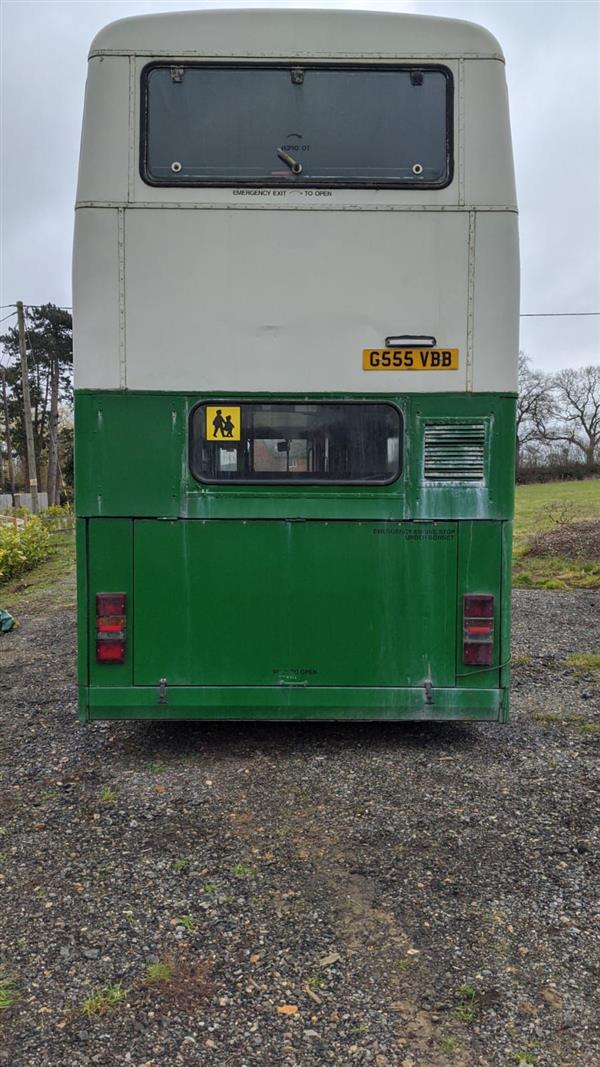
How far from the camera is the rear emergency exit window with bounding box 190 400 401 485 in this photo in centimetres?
451

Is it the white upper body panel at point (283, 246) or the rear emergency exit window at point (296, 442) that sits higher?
the white upper body panel at point (283, 246)

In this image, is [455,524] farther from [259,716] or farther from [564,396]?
[564,396]

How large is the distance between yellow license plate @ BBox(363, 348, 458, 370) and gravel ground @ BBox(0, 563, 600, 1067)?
2339 millimetres

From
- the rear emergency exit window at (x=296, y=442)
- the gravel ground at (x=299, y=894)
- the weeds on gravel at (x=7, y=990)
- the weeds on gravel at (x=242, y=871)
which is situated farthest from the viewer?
the rear emergency exit window at (x=296, y=442)

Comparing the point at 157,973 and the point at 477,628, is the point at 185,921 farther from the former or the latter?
the point at 477,628

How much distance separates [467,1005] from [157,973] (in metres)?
1.06

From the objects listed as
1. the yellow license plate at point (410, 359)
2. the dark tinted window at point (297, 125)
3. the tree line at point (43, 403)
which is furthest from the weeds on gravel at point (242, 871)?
the tree line at point (43, 403)

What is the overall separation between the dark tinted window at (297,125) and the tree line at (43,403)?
39.3m

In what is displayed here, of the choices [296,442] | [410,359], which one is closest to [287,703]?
[296,442]

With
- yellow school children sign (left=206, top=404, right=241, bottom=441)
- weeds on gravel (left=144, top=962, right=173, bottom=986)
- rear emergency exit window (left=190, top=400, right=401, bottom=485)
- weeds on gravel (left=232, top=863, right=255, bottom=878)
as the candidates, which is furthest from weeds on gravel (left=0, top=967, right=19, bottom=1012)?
yellow school children sign (left=206, top=404, right=241, bottom=441)

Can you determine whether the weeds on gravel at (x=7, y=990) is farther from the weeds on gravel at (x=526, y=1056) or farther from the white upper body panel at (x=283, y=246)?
the white upper body panel at (x=283, y=246)

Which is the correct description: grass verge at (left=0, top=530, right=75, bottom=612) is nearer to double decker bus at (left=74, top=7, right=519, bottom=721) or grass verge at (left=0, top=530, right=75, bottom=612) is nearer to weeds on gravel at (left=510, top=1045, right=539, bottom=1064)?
double decker bus at (left=74, top=7, right=519, bottom=721)

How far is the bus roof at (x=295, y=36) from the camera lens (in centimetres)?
441

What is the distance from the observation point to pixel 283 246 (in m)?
4.42
